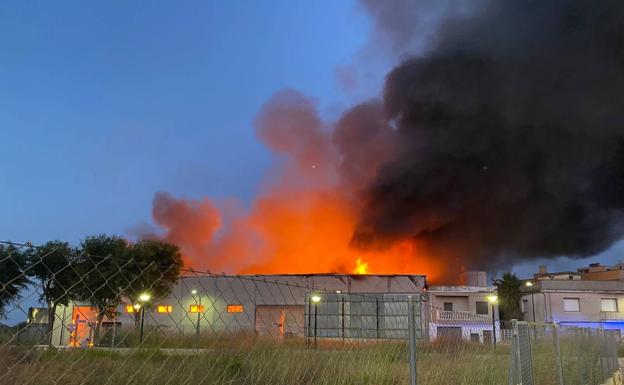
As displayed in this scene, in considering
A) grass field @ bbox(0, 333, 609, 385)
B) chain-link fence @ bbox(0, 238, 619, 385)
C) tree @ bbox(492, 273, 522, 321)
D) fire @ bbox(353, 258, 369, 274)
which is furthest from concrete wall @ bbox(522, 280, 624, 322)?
grass field @ bbox(0, 333, 609, 385)

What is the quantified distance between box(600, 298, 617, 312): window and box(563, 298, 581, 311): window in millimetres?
2509

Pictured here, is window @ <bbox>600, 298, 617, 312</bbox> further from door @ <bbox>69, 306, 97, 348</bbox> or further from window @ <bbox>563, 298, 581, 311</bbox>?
door @ <bbox>69, 306, 97, 348</bbox>

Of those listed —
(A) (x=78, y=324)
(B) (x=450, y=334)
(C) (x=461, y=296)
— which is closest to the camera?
→ (A) (x=78, y=324)

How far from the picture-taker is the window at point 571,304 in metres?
54.7

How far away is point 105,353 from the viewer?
6.31 meters

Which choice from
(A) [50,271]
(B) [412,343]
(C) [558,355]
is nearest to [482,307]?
(C) [558,355]

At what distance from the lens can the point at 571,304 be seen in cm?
5491

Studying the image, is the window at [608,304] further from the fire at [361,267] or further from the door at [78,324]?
the door at [78,324]

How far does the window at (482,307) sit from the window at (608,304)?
13824 millimetres

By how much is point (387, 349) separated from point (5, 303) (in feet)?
18.4

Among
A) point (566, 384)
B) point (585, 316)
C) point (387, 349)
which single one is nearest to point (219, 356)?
point (387, 349)

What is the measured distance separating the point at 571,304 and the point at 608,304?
13.0 ft

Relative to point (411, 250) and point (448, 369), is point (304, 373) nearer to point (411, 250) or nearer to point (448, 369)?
point (448, 369)

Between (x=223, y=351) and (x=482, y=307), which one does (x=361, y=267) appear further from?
(x=223, y=351)
